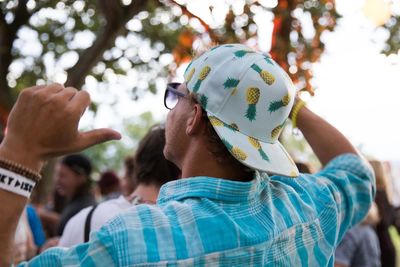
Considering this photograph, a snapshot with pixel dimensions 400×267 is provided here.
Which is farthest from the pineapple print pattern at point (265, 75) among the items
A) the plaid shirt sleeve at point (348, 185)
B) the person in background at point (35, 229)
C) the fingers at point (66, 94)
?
the person in background at point (35, 229)

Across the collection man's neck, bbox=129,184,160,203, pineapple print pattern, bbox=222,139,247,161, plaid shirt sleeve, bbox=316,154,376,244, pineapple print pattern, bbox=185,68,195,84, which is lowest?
man's neck, bbox=129,184,160,203

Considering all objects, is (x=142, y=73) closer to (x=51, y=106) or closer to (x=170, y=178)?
(x=170, y=178)

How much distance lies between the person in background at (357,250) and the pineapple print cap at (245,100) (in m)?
2.80

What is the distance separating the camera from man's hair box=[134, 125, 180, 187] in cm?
284

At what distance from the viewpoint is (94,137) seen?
1279 millimetres

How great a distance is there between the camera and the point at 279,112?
5.38ft

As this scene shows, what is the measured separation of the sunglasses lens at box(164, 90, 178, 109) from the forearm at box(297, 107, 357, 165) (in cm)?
53

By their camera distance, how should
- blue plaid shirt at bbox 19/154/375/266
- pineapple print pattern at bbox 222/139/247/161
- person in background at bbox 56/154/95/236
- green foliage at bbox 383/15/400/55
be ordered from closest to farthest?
blue plaid shirt at bbox 19/154/375/266 → pineapple print pattern at bbox 222/139/247/161 → person in background at bbox 56/154/95/236 → green foliage at bbox 383/15/400/55

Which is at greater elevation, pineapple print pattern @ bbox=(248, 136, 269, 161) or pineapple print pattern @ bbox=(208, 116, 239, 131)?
pineapple print pattern @ bbox=(208, 116, 239, 131)

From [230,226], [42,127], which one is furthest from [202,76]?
[42,127]

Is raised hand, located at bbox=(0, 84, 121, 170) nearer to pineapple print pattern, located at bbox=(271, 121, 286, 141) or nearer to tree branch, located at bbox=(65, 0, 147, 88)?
pineapple print pattern, located at bbox=(271, 121, 286, 141)

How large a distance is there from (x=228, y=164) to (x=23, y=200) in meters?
0.59

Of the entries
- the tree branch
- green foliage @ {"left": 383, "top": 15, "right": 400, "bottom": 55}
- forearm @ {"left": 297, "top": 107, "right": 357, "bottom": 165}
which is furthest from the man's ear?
green foliage @ {"left": 383, "top": 15, "right": 400, "bottom": 55}

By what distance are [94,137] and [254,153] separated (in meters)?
0.45
